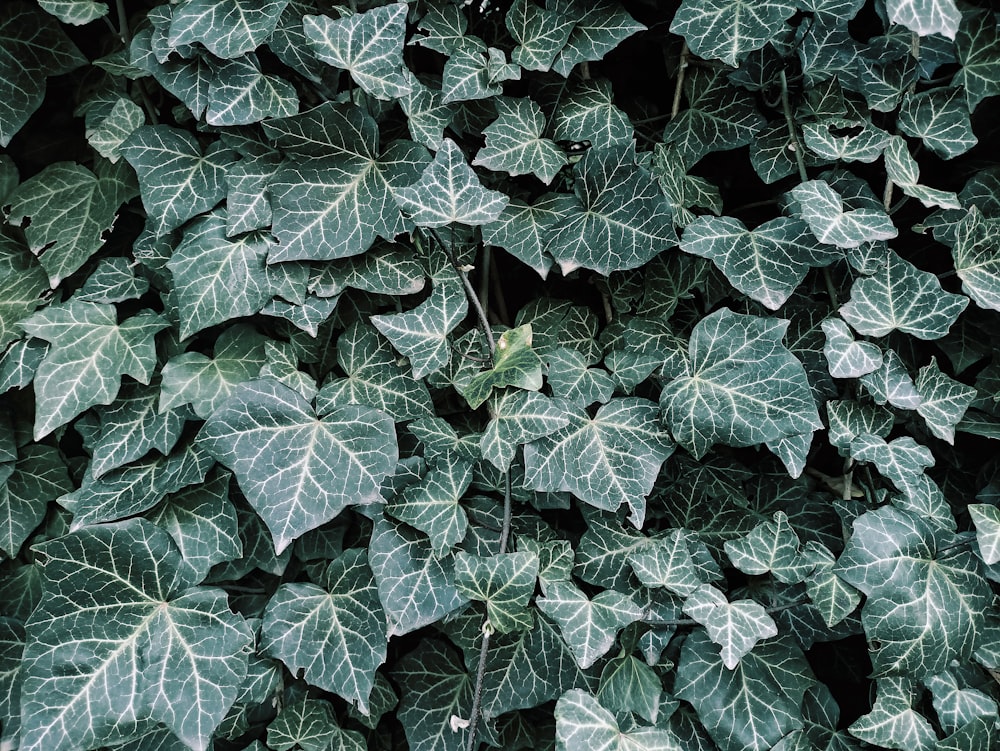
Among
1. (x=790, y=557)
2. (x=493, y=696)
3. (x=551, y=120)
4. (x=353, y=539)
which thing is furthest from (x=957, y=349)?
(x=353, y=539)

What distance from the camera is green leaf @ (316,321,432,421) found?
1.23m

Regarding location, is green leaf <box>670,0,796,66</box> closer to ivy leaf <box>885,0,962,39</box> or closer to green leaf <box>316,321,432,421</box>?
ivy leaf <box>885,0,962,39</box>

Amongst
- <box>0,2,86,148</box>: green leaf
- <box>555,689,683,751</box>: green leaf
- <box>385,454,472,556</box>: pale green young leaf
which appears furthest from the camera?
<box>0,2,86,148</box>: green leaf

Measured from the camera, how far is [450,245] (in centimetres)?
117

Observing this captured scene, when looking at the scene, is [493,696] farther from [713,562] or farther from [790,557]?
[790,557]

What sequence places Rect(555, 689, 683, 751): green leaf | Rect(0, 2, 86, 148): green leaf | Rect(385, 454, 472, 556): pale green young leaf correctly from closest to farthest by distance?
Rect(555, 689, 683, 751): green leaf → Rect(385, 454, 472, 556): pale green young leaf → Rect(0, 2, 86, 148): green leaf

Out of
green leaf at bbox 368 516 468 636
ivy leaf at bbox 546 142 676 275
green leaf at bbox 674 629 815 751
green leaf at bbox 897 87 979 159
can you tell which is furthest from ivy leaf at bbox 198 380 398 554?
green leaf at bbox 897 87 979 159

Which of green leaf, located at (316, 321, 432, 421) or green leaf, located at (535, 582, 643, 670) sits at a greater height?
green leaf, located at (316, 321, 432, 421)

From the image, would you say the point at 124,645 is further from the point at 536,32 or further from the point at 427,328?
the point at 536,32

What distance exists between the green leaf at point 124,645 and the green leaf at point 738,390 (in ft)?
2.62

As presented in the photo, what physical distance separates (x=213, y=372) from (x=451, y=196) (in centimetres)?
52

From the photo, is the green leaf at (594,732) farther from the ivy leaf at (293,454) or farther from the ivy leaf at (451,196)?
the ivy leaf at (451,196)

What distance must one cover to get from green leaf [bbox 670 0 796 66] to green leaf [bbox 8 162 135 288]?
3.30 feet

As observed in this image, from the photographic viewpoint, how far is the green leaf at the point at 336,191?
1.17m
